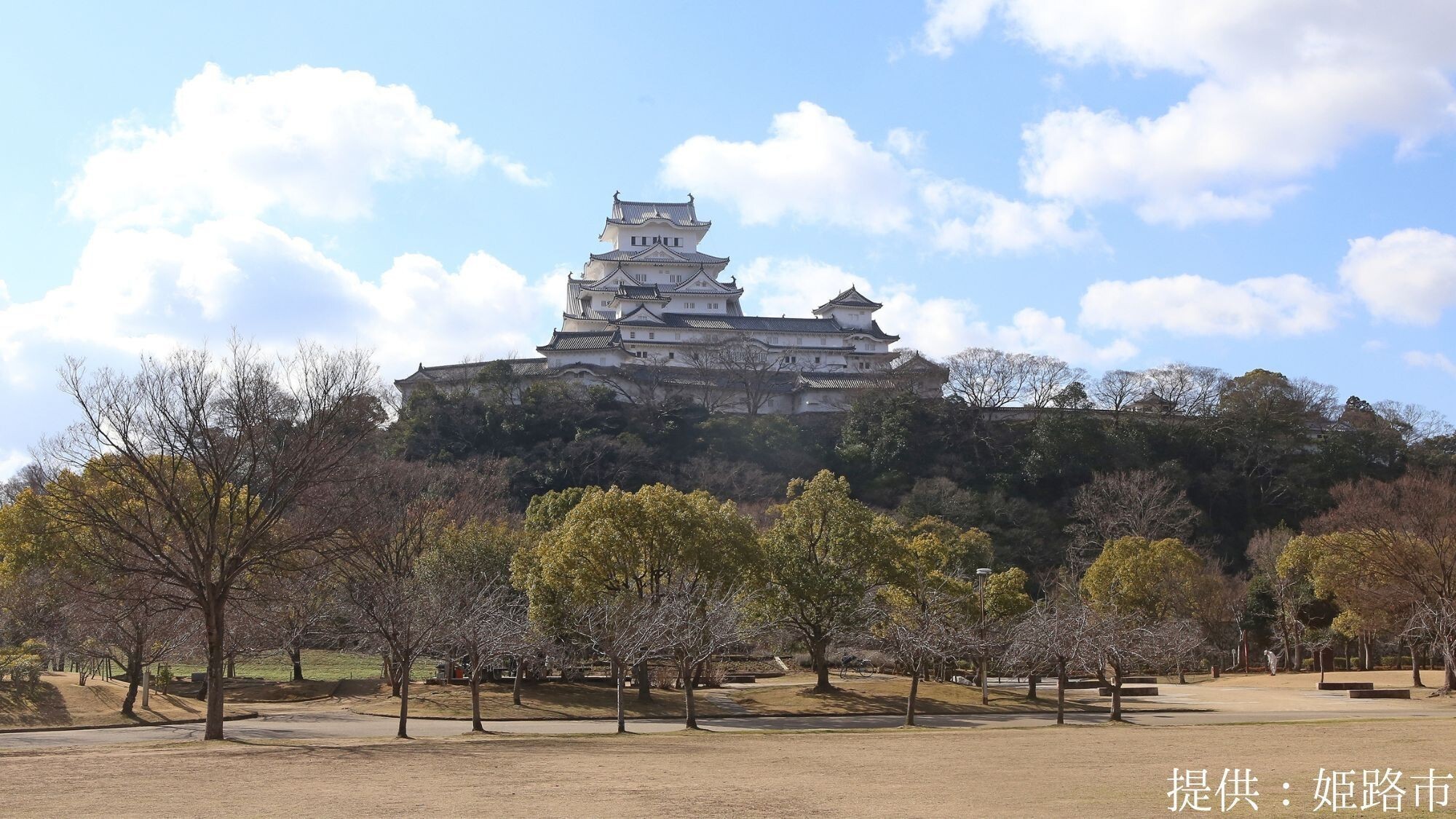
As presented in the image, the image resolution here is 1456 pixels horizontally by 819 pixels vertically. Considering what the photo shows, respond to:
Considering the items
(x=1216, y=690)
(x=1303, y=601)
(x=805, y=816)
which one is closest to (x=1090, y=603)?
(x=1216, y=690)

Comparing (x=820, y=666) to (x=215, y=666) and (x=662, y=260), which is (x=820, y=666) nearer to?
(x=215, y=666)

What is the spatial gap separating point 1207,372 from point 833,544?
51.7m

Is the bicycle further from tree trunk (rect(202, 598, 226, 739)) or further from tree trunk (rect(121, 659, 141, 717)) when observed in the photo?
tree trunk (rect(202, 598, 226, 739))

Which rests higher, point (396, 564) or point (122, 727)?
point (396, 564)

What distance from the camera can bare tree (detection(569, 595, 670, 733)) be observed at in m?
26.8

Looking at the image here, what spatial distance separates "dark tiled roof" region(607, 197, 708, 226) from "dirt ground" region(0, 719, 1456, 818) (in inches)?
A: 2856

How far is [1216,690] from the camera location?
41438mm

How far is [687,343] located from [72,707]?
179ft

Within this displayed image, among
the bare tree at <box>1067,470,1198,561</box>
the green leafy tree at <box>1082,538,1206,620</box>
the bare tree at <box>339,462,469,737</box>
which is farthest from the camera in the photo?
the bare tree at <box>1067,470,1198,561</box>

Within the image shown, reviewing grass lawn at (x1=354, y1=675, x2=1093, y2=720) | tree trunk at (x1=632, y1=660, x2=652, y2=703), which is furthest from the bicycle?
tree trunk at (x1=632, y1=660, x2=652, y2=703)

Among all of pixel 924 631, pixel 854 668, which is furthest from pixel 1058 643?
pixel 854 668

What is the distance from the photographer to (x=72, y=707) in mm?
30531

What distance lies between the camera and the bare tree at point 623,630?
88.1 feet

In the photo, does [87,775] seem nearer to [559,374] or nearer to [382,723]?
[382,723]
